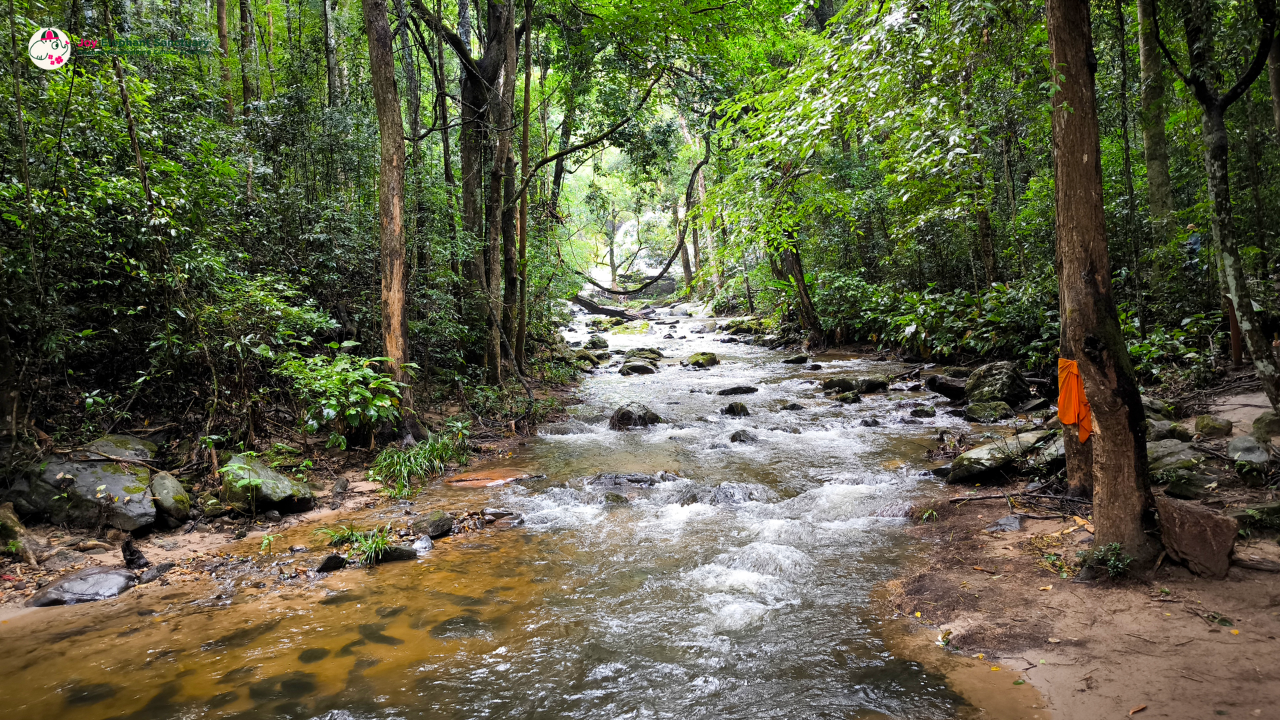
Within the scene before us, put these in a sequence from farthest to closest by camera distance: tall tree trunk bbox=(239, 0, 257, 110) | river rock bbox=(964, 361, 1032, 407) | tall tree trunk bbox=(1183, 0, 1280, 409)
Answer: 1. tall tree trunk bbox=(239, 0, 257, 110)
2. river rock bbox=(964, 361, 1032, 407)
3. tall tree trunk bbox=(1183, 0, 1280, 409)

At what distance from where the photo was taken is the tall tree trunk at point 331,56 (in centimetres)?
1177

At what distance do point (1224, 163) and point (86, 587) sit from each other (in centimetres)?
937

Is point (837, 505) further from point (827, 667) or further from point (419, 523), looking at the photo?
point (419, 523)

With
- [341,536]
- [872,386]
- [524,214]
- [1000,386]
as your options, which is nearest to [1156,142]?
[1000,386]

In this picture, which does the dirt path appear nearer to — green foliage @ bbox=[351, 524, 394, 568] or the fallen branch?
green foliage @ bbox=[351, 524, 394, 568]

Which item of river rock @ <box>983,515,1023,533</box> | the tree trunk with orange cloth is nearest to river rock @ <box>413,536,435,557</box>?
river rock @ <box>983,515,1023,533</box>

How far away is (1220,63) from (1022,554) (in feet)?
17.2

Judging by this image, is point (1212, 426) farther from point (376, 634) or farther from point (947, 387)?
point (376, 634)

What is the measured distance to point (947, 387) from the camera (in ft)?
34.6

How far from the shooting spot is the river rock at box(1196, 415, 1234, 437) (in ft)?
18.5

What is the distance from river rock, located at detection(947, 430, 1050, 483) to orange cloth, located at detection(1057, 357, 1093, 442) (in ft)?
5.96

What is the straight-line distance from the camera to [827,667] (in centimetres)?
345

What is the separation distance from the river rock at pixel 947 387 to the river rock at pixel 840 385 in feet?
4.70

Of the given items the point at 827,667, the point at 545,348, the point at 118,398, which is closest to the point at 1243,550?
the point at 827,667
